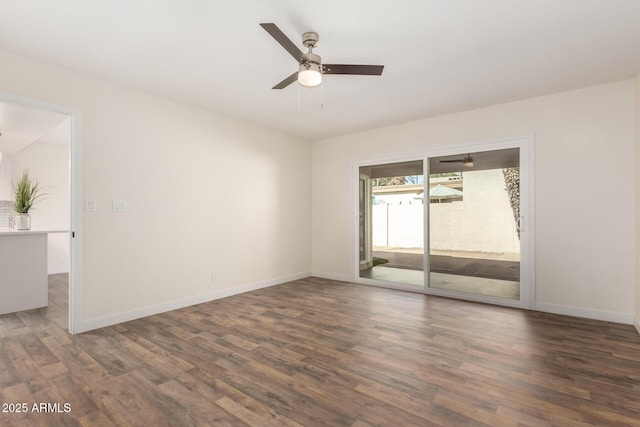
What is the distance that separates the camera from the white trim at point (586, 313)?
3.36 meters

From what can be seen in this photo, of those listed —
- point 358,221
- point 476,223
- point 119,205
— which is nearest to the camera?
point 119,205

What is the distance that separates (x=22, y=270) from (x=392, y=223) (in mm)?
5157

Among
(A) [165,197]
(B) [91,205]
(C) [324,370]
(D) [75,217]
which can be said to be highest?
(A) [165,197]

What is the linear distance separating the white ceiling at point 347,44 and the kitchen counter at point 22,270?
2.37 meters

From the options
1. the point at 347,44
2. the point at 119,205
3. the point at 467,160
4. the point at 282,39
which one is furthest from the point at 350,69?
the point at 119,205

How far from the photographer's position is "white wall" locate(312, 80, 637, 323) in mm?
3385

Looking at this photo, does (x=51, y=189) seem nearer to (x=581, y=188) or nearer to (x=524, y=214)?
(x=524, y=214)

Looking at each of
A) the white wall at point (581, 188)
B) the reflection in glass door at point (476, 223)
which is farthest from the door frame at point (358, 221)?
the white wall at point (581, 188)

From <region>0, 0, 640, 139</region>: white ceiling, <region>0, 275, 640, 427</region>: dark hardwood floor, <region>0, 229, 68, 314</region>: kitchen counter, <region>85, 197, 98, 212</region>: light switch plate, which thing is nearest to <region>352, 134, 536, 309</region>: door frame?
<region>0, 275, 640, 427</region>: dark hardwood floor

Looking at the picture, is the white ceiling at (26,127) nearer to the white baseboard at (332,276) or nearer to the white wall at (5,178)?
the white wall at (5,178)

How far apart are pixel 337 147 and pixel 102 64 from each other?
3.66 meters

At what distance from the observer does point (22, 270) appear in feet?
12.9

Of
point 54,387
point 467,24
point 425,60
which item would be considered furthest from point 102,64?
point 467,24

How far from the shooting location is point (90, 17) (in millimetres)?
2301
